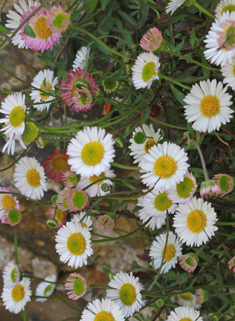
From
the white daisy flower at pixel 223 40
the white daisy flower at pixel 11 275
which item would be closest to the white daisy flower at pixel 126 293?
the white daisy flower at pixel 11 275

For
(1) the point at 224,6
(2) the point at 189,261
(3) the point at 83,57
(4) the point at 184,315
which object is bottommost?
(4) the point at 184,315

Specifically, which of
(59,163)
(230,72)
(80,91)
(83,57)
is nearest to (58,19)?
(80,91)

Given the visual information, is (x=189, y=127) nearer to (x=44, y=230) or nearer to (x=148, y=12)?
(x=148, y=12)

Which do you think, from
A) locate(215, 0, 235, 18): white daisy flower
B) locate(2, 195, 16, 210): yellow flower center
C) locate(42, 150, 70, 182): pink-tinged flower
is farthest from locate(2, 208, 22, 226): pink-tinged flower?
locate(215, 0, 235, 18): white daisy flower

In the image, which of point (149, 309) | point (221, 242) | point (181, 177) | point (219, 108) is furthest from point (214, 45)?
point (149, 309)

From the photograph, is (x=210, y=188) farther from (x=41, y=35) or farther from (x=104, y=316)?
(x=41, y=35)
